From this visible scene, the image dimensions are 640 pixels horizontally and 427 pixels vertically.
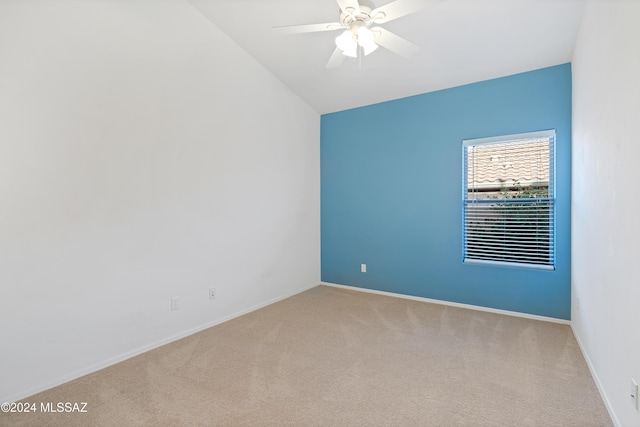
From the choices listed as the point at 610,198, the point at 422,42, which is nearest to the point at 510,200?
the point at 610,198

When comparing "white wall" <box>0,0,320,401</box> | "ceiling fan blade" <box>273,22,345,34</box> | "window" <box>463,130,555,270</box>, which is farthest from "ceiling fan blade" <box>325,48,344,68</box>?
"window" <box>463,130,555,270</box>

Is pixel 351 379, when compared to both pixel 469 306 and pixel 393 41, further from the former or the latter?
pixel 393 41

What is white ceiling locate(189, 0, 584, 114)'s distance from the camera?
9.65 feet

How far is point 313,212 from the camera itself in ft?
16.9

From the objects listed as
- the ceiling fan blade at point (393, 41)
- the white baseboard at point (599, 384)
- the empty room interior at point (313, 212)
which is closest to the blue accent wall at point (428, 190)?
the empty room interior at point (313, 212)

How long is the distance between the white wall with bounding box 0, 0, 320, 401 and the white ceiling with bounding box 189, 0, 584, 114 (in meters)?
0.35

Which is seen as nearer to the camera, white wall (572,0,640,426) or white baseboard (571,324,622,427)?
white wall (572,0,640,426)

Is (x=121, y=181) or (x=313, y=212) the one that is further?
(x=313, y=212)

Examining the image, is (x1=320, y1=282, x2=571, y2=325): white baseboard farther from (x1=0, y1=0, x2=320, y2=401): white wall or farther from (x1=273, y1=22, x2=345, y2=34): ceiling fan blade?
Result: (x1=273, y1=22, x2=345, y2=34): ceiling fan blade

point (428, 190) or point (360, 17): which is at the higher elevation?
point (360, 17)

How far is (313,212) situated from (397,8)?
10.9 feet

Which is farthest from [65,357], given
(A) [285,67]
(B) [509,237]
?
(B) [509,237]

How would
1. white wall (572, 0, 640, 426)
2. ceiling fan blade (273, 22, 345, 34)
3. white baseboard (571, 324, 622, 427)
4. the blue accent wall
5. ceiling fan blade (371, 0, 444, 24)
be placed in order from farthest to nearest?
the blue accent wall, ceiling fan blade (273, 22, 345, 34), ceiling fan blade (371, 0, 444, 24), white baseboard (571, 324, 622, 427), white wall (572, 0, 640, 426)

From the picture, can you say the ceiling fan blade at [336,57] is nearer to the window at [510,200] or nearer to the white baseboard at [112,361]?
the window at [510,200]
